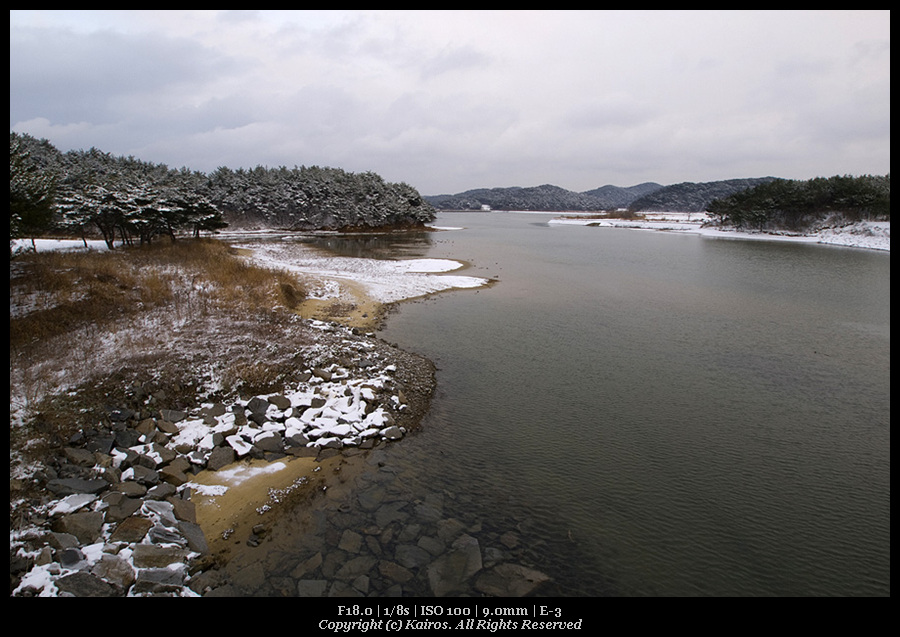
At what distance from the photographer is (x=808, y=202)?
76.6 m

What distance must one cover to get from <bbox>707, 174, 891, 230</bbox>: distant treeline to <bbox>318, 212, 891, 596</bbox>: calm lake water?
65.5m

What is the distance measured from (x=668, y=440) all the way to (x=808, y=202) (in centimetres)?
9145

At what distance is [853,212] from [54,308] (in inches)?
3948

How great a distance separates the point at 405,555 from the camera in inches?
281

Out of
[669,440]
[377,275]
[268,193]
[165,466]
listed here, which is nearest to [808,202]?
[377,275]

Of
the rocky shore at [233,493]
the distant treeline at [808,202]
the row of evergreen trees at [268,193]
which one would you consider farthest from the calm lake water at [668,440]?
→ the distant treeline at [808,202]

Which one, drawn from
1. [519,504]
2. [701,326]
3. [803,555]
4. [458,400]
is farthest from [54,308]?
[701,326]

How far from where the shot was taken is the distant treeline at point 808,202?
68938mm

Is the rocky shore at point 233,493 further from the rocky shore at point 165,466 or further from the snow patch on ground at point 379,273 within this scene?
the snow patch on ground at point 379,273

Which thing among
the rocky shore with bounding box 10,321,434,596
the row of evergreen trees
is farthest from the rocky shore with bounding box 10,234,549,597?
the row of evergreen trees

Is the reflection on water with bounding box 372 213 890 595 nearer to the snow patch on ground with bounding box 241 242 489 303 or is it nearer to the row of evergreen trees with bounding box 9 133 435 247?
the snow patch on ground with bounding box 241 242 489 303
